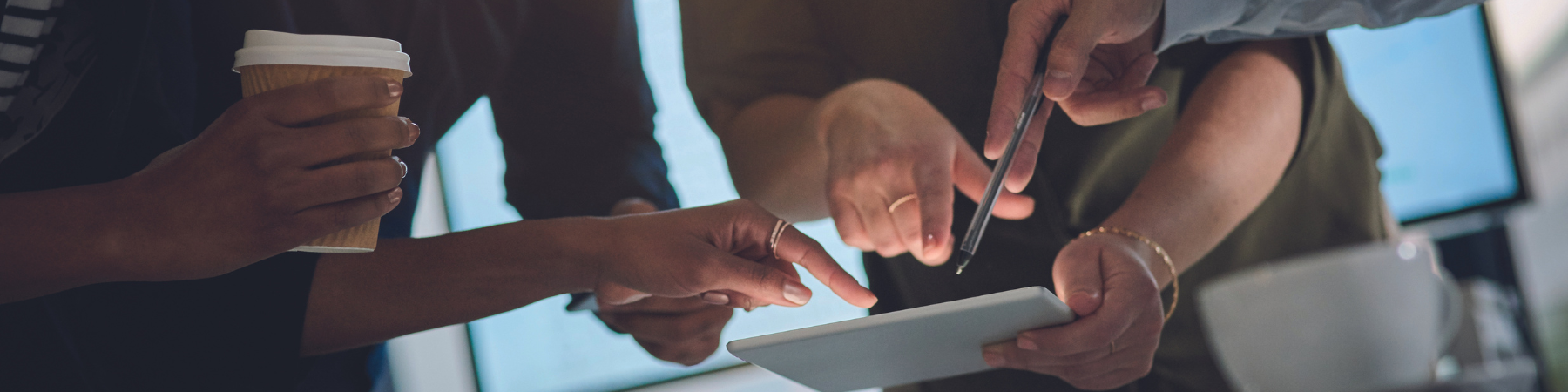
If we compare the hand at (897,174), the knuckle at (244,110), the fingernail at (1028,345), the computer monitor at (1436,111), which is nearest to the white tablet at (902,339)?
the fingernail at (1028,345)

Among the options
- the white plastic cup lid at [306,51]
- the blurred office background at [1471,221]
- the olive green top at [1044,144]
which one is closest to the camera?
the white plastic cup lid at [306,51]

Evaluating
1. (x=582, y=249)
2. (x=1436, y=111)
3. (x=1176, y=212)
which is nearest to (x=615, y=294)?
(x=582, y=249)

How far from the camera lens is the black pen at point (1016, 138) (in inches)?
18.4

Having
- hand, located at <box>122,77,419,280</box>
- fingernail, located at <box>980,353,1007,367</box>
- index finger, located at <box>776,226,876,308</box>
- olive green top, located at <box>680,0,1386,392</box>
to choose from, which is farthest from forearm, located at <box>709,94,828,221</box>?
hand, located at <box>122,77,419,280</box>

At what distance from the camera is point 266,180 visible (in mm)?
294

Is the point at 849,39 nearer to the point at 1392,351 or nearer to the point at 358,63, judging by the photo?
the point at 358,63

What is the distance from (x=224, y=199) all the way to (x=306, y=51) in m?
0.07

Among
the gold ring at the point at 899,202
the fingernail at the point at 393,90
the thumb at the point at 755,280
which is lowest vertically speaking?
the thumb at the point at 755,280

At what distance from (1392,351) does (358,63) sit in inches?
34.5

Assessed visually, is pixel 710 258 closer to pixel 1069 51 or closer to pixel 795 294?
pixel 795 294

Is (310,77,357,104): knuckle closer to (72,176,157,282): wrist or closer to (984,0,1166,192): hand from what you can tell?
(72,176,157,282): wrist

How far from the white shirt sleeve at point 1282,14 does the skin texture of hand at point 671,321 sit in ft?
1.25

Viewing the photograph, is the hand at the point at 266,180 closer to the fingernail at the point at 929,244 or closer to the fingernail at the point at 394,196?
the fingernail at the point at 394,196

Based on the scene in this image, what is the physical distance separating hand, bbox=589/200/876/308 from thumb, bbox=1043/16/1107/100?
0.58 ft
